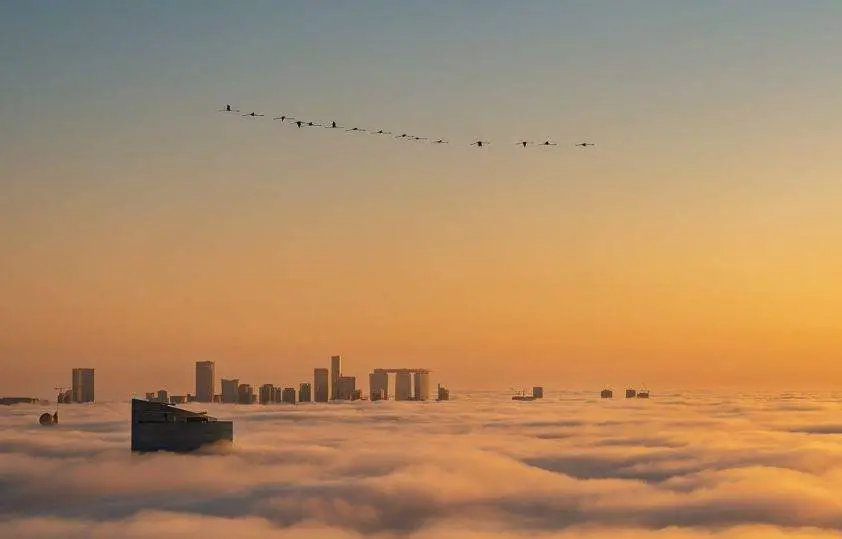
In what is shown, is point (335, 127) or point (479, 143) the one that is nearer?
point (335, 127)

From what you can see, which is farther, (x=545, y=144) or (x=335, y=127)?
(x=545, y=144)

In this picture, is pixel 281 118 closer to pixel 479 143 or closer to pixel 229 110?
pixel 229 110

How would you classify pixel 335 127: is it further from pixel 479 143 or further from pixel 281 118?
pixel 479 143

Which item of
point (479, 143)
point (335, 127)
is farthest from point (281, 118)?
point (479, 143)

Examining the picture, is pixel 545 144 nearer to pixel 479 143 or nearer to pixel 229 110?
pixel 479 143

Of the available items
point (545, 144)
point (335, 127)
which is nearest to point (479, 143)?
point (545, 144)

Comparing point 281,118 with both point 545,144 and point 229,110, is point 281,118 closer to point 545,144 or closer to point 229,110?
point 229,110

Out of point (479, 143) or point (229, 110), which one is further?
point (479, 143)
